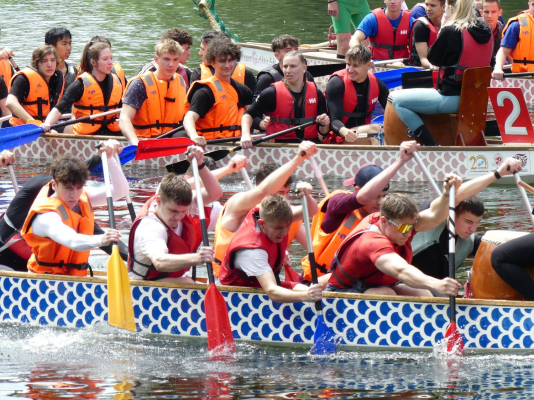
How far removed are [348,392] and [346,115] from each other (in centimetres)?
490

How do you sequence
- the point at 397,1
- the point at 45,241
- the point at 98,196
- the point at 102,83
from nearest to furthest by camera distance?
the point at 45,241
the point at 98,196
the point at 102,83
the point at 397,1

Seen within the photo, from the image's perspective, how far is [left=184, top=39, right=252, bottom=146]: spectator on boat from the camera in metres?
10.2

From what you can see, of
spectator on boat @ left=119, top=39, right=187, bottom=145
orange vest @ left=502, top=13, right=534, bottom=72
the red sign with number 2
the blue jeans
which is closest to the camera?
the red sign with number 2

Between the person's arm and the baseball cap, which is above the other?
the baseball cap

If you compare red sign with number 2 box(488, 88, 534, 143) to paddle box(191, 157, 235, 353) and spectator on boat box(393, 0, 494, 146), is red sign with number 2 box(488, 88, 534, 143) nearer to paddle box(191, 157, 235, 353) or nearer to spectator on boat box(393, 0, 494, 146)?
spectator on boat box(393, 0, 494, 146)

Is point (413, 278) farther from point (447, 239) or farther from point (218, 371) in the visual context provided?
point (218, 371)

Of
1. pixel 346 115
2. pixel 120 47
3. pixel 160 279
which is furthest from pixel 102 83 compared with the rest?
pixel 120 47

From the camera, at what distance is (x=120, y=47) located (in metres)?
20.2

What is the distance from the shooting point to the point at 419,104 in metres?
9.73

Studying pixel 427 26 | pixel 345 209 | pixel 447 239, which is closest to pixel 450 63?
pixel 447 239

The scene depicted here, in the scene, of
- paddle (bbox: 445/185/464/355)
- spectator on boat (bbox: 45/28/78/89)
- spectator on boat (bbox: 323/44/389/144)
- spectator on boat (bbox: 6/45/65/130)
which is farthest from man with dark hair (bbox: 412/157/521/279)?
spectator on boat (bbox: 45/28/78/89)

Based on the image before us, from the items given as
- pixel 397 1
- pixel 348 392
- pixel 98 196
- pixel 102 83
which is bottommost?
pixel 348 392

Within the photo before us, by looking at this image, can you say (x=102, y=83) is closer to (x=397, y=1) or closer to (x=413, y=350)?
(x=397, y=1)

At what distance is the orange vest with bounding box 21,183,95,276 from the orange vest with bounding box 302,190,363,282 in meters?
1.55
